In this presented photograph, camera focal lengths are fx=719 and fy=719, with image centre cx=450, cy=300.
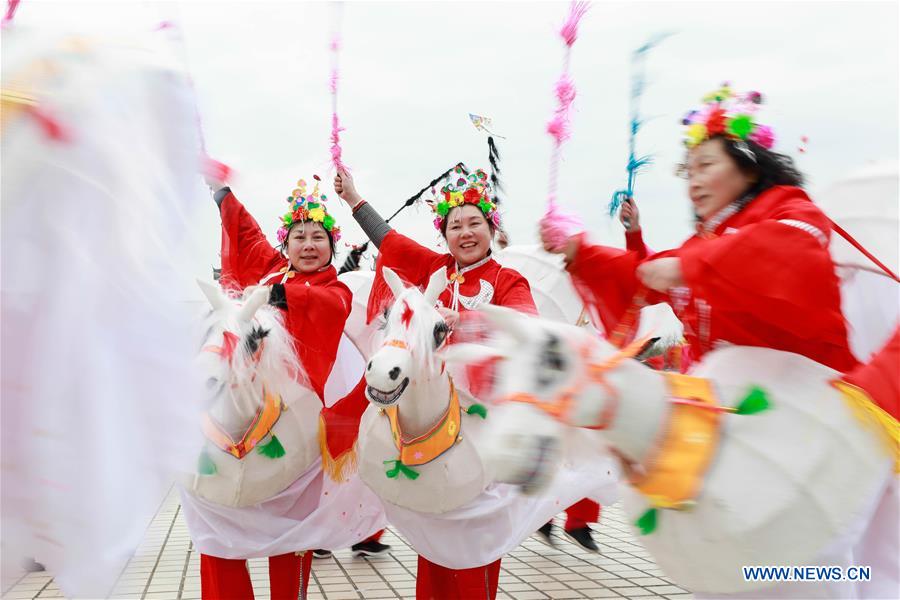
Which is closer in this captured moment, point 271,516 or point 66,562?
point 66,562

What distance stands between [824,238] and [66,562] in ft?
5.65

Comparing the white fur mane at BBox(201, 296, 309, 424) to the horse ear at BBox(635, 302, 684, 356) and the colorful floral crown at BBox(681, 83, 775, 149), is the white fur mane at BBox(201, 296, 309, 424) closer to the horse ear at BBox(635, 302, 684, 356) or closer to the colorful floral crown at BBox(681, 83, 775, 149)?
the horse ear at BBox(635, 302, 684, 356)

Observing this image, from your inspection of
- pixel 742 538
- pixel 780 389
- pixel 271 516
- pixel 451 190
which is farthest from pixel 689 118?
pixel 271 516

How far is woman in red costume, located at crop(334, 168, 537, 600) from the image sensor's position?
10.9ft

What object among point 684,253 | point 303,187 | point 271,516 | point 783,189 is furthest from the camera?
point 303,187

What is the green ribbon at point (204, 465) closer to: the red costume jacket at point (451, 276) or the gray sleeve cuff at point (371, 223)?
the red costume jacket at point (451, 276)

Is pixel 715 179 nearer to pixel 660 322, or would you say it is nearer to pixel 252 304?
pixel 660 322

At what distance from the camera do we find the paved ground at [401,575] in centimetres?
432

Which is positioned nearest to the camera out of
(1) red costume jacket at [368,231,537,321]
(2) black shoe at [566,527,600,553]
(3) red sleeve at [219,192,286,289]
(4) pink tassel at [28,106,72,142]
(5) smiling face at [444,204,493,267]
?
(4) pink tassel at [28,106,72,142]

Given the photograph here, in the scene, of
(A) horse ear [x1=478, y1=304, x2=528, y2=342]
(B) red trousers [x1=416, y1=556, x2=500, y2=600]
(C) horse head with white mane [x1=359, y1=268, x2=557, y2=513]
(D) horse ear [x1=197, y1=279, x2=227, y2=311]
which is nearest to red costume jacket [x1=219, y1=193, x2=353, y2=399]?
(D) horse ear [x1=197, y1=279, x2=227, y2=311]

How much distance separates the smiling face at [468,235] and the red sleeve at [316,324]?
64 cm

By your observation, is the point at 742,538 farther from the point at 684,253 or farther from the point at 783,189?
the point at 783,189

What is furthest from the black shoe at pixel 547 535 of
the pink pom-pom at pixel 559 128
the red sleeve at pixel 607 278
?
the pink pom-pom at pixel 559 128

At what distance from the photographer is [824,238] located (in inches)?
67.0
